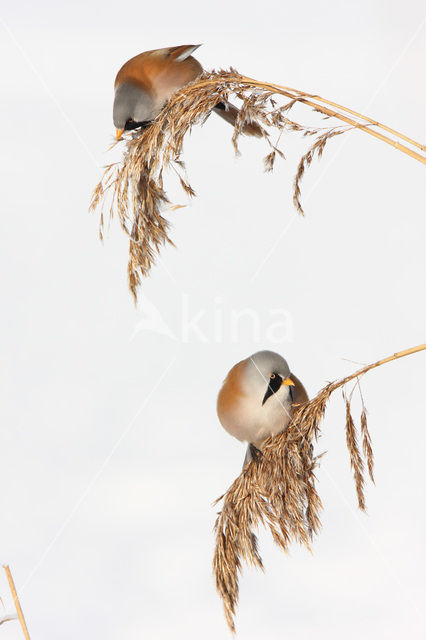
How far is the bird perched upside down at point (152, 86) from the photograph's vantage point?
9.09ft

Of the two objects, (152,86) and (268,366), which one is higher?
(152,86)

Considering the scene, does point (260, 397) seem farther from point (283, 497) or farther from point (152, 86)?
point (152, 86)

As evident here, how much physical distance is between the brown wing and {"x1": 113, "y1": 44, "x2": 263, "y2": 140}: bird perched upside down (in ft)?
3.33

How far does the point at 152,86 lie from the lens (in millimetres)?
2805

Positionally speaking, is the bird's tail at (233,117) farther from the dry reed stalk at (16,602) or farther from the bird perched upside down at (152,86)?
the dry reed stalk at (16,602)

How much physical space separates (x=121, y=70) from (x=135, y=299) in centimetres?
120

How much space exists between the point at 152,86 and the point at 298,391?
1257 millimetres

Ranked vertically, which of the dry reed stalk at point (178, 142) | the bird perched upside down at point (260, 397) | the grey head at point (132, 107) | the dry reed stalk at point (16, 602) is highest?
the grey head at point (132, 107)

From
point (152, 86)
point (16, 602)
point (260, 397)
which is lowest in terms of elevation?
point (16, 602)

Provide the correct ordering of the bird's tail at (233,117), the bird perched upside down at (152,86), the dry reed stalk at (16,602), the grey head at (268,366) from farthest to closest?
the bird perched upside down at (152,86)
the bird's tail at (233,117)
the grey head at (268,366)
the dry reed stalk at (16,602)

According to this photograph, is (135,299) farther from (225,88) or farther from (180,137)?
(225,88)

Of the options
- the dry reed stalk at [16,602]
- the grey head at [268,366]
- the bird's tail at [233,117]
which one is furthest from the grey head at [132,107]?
the dry reed stalk at [16,602]

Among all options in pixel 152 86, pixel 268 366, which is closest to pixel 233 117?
pixel 152 86

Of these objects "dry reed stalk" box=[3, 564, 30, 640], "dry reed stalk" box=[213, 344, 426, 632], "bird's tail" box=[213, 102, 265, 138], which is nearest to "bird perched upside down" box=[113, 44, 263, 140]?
"bird's tail" box=[213, 102, 265, 138]
